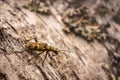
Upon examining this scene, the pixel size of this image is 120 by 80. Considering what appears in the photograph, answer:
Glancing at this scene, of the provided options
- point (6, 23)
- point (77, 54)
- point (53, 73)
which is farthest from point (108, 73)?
point (6, 23)

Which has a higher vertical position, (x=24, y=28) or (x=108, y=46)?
(x=24, y=28)

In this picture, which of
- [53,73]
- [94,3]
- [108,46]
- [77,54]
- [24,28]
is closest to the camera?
[53,73]

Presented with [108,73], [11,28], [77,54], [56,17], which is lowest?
[108,73]

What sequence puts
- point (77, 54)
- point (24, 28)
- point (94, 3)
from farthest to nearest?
point (94, 3) < point (77, 54) < point (24, 28)

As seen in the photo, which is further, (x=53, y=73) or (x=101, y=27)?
(x=101, y=27)

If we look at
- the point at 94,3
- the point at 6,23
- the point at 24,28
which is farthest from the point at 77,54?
the point at 94,3

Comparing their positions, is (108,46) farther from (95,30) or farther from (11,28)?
(11,28)

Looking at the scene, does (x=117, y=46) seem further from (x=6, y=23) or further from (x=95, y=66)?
(x=6, y=23)
